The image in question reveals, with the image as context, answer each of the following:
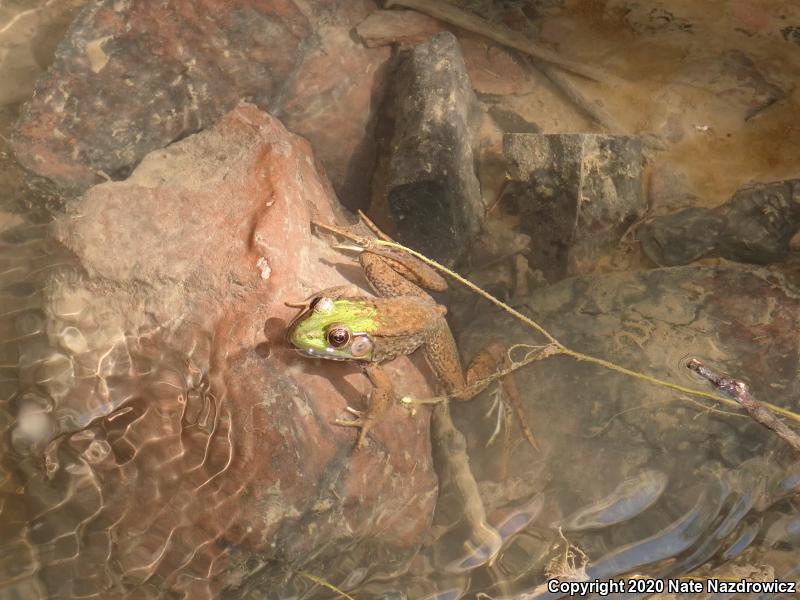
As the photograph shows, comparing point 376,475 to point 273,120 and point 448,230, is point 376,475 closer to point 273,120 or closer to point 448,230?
point 448,230

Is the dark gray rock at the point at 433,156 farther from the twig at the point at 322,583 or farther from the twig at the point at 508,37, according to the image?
the twig at the point at 322,583

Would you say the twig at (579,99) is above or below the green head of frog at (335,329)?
above

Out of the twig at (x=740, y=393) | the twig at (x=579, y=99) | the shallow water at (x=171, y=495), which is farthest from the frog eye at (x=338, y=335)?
the twig at (x=579, y=99)

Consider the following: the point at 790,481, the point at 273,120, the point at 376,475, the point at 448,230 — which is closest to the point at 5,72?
the point at 273,120

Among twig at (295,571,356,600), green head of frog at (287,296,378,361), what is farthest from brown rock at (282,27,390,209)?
twig at (295,571,356,600)

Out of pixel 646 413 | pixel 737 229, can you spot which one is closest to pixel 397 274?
pixel 646 413

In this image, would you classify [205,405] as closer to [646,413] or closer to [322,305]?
[322,305]

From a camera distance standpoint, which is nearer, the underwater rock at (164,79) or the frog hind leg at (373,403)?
the frog hind leg at (373,403)
